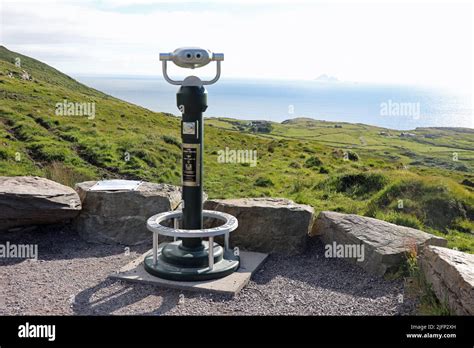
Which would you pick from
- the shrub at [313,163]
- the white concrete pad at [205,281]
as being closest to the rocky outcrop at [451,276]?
the white concrete pad at [205,281]

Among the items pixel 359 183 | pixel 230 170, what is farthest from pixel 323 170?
pixel 359 183

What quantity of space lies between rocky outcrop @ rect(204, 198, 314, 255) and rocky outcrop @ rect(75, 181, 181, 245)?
5.08 ft

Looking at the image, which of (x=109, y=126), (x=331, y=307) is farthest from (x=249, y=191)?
(x=109, y=126)

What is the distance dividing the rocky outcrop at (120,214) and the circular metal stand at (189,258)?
1.31 metres

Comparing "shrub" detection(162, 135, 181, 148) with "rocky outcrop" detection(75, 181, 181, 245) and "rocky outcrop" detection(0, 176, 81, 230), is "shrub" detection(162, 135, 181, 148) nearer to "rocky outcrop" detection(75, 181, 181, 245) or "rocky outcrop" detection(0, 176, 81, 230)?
"rocky outcrop" detection(75, 181, 181, 245)

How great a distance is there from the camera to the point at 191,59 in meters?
7.06

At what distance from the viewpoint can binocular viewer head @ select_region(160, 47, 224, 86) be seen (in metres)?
7.06

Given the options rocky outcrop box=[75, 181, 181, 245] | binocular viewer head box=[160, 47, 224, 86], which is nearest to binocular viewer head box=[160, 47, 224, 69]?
binocular viewer head box=[160, 47, 224, 86]

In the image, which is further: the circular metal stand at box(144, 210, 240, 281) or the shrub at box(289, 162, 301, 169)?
the shrub at box(289, 162, 301, 169)

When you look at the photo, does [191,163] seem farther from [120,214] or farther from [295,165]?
[295,165]

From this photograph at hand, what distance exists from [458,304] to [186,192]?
4059mm

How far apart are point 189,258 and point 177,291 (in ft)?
2.00

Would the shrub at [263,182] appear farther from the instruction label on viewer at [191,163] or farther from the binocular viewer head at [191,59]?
the binocular viewer head at [191,59]
